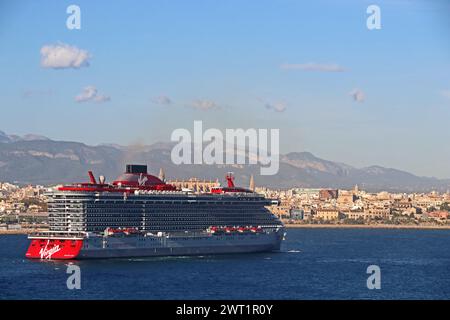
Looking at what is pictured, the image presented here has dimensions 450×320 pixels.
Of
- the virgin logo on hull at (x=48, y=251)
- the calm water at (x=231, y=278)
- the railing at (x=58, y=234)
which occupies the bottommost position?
the calm water at (x=231, y=278)

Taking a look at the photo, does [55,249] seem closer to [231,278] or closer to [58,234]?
[58,234]

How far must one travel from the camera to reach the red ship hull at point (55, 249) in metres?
73.8

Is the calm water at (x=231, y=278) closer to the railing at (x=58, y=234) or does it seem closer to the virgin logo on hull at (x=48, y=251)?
the virgin logo on hull at (x=48, y=251)

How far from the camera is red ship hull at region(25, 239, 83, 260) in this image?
2906 inches

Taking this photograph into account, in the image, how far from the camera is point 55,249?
246ft

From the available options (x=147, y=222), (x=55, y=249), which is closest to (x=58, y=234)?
(x=55, y=249)

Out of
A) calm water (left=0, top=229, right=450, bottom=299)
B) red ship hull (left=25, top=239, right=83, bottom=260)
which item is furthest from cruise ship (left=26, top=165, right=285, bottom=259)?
calm water (left=0, top=229, right=450, bottom=299)

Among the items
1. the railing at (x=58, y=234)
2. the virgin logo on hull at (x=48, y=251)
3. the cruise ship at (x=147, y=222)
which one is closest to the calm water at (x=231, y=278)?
the virgin logo on hull at (x=48, y=251)

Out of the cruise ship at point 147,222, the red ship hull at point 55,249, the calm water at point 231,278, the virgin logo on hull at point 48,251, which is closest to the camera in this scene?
the calm water at point 231,278

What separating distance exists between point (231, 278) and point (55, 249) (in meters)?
16.3

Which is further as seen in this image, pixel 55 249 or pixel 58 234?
pixel 58 234

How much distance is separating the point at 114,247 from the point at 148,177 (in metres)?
12.2

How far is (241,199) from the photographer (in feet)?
295
